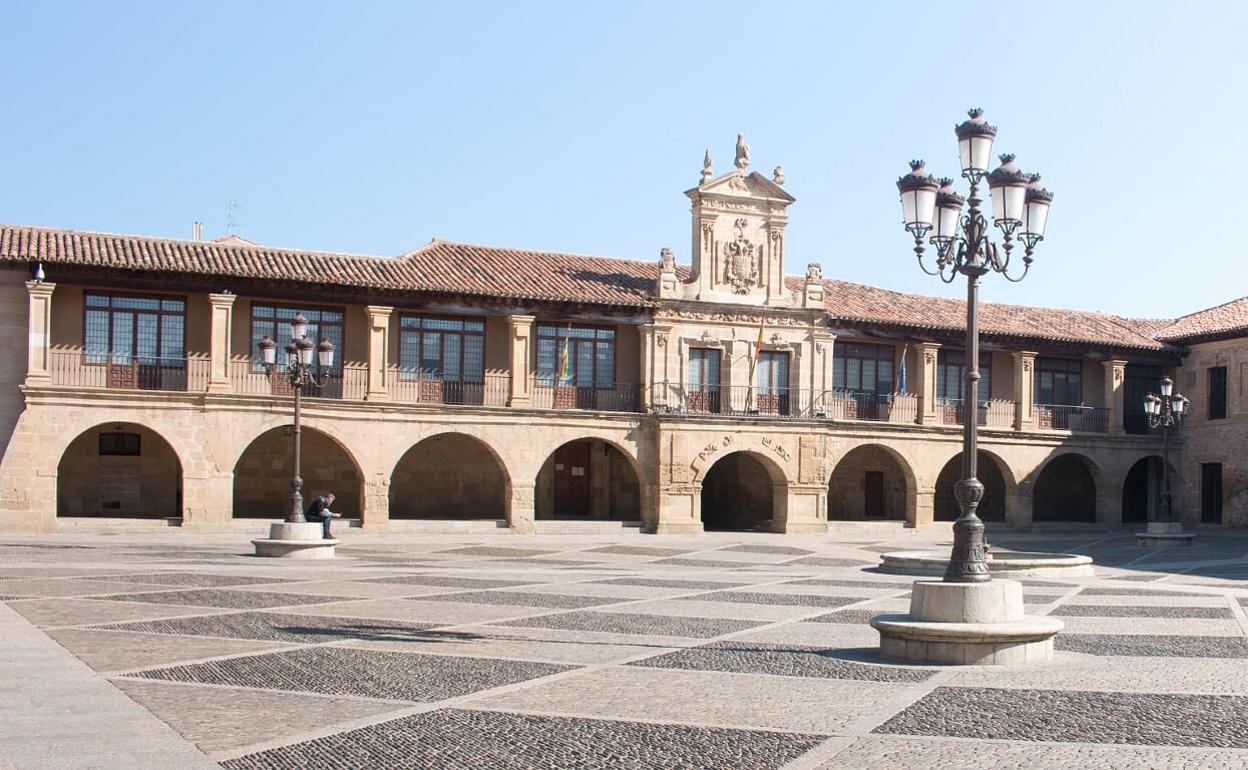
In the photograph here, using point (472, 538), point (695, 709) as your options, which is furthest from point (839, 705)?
point (472, 538)

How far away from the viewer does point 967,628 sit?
1160cm

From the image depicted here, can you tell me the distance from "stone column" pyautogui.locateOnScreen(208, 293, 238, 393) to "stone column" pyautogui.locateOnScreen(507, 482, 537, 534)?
7598mm

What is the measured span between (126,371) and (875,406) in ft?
67.9

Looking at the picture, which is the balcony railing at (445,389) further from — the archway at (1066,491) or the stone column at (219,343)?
the archway at (1066,491)

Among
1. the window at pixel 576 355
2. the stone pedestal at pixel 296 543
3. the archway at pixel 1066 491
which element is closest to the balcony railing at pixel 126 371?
the stone pedestal at pixel 296 543

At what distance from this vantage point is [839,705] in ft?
31.9

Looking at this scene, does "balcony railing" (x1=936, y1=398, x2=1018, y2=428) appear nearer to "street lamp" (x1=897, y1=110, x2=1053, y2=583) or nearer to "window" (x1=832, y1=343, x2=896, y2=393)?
"window" (x1=832, y1=343, x2=896, y2=393)

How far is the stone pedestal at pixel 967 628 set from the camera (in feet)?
38.1

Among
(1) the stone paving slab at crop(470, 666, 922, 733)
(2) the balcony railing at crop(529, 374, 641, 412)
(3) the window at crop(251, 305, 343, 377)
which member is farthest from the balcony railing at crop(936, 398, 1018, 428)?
(1) the stone paving slab at crop(470, 666, 922, 733)

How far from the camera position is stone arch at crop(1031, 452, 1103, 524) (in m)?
43.8

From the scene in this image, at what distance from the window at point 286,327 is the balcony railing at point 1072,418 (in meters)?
21.4

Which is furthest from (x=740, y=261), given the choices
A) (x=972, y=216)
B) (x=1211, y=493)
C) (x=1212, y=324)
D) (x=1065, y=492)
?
(x=972, y=216)

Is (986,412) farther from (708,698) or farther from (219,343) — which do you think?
(708,698)

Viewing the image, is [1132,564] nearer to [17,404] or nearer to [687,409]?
[687,409]
